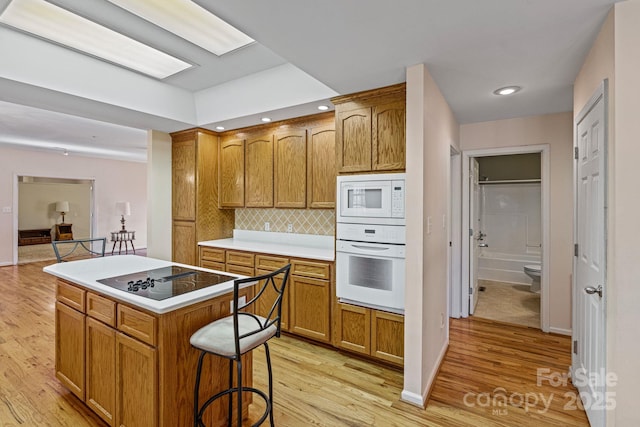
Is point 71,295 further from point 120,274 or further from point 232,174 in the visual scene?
point 232,174

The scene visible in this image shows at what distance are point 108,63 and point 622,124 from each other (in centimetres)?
382

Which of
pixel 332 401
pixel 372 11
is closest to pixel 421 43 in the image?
pixel 372 11

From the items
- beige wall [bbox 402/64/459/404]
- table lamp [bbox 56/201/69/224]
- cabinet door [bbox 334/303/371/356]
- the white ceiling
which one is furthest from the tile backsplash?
table lamp [bbox 56/201/69/224]

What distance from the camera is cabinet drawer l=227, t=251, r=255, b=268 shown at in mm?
3534

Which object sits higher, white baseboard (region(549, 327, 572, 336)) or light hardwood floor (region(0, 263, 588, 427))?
white baseboard (region(549, 327, 572, 336))

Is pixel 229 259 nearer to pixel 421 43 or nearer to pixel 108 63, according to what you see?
pixel 108 63

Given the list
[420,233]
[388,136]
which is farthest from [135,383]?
[388,136]

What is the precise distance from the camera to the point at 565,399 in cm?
230

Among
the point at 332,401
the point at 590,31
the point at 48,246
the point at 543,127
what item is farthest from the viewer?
the point at 48,246

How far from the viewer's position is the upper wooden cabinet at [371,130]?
2584mm

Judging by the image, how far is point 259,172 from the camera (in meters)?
3.89

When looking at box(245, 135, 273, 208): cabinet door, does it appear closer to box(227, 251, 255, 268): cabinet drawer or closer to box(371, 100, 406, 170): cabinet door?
box(227, 251, 255, 268): cabinet drawer

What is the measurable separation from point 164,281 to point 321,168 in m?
1.93

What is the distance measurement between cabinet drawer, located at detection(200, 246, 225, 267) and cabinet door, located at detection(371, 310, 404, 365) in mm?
2012
